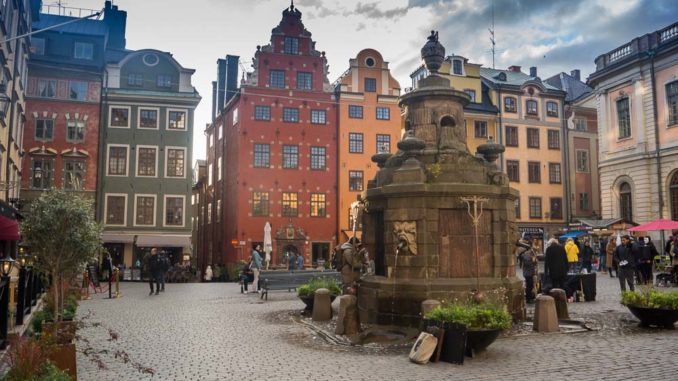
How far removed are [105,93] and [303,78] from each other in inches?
539

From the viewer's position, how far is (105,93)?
38.8 meters

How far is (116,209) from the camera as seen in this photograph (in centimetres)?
3862

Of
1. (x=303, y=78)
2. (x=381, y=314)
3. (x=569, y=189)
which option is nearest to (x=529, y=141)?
(x=569, y=189)

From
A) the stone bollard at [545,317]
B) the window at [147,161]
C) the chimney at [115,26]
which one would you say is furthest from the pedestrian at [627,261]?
the chimney at [115,26]

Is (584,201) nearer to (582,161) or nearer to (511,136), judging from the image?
(582,161)

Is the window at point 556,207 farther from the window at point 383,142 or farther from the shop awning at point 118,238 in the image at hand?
the shop awning at point 118,238

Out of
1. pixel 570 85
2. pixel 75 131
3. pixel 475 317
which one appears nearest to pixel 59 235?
pixel 475 317

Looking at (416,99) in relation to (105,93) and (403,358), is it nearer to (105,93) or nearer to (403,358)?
(403,358)

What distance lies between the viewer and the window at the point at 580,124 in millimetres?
51875

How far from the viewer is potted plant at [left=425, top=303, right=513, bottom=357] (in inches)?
367

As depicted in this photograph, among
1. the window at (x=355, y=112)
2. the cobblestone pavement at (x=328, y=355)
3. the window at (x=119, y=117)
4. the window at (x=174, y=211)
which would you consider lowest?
the cobblestone pavement at (x=328, y=355)

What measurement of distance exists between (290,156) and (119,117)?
11883mm

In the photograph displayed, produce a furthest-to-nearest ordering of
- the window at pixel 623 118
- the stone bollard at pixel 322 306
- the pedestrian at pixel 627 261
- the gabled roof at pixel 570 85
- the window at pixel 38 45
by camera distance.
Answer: the gabled roof at pixel 570 85 → the window at pixel 38 45 → the window at pixel 623 118 → the pedestrian at pixel 627 261 → the stone bollard at pixel 322 306

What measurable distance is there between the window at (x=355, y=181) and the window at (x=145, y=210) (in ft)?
46.0
